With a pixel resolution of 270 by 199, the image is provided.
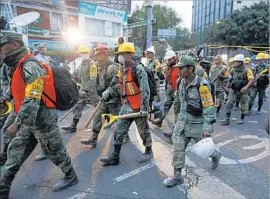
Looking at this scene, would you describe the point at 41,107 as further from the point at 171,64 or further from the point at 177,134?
the point at 171,64

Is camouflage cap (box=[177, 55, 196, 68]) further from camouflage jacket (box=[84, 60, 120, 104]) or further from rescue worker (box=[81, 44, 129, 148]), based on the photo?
rescue worker (box=[81, 44, 129, 148])

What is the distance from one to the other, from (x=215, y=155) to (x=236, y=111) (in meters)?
5.39

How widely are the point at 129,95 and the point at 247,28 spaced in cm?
3178

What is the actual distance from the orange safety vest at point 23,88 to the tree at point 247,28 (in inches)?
1298

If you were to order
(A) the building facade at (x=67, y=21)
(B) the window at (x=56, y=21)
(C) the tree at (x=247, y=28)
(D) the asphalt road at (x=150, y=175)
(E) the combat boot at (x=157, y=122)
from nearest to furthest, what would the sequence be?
1. (D) the asphalt road at (x=150, y=175)
2. (E) the combat boot at (x=157, y=122)
3. (A) the building facade at (x=67, y=21)
4. (B) the window at (x=56, y=21)
5. (C) the tree at (x=247, y=28)

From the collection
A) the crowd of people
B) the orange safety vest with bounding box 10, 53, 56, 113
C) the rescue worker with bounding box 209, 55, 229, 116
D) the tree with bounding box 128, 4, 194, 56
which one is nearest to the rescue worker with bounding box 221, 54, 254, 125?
the rescue worker with bounding box 209, 55, 229, 116

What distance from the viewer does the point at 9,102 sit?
4.52 metres

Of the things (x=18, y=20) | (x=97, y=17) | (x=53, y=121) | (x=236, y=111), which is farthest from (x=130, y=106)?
(x=97, y=17)

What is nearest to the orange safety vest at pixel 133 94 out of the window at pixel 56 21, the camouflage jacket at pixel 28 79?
the camouflage jacket at pixel 28 79

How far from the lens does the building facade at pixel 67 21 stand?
23836 mm

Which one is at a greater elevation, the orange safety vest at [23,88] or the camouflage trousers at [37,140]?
the orange safety vest at [23,88]

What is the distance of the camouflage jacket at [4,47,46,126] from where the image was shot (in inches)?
118

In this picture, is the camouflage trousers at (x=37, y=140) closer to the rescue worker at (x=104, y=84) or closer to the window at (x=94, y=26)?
the rescue worker at (x=104, y=84)

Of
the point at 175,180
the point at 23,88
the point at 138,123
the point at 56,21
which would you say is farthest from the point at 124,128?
the point at 56,21
